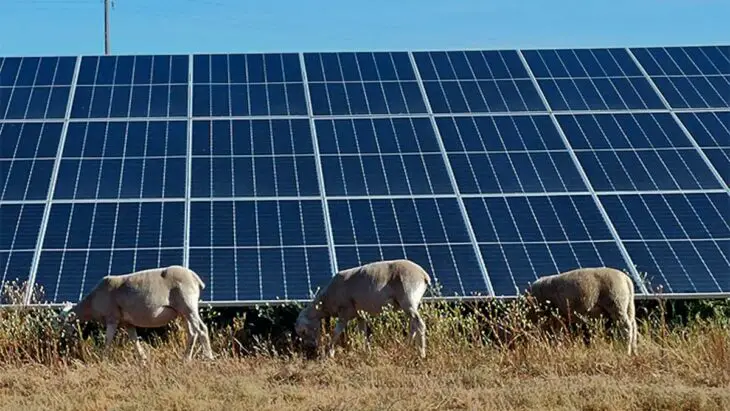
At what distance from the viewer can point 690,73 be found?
20500 millimetres

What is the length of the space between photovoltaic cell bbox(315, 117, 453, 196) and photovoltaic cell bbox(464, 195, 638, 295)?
107 cm

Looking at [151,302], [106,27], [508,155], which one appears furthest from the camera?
[106,27]

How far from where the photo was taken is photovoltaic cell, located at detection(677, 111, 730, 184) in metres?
16.8

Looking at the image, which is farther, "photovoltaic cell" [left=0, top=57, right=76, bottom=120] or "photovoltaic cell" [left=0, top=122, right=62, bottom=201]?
"photovoltaic cell" [left=0, top=57, right=76, bottom=120]

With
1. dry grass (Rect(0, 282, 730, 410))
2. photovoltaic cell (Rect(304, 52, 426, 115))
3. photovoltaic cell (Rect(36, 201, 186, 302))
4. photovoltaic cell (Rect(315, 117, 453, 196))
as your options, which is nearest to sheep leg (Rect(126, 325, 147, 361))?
dry grass (Rect(0, 282, 730, 410))

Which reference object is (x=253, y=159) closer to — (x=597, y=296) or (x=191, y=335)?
(x=191, y=335)

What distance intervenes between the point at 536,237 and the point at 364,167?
3.28 meters

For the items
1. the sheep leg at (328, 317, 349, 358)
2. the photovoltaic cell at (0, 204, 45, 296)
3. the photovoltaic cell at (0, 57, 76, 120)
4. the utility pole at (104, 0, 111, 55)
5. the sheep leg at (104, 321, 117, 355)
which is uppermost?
the sheep leg at (328, 317, 349, 358)

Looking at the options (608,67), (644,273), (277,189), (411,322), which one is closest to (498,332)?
(411,322)

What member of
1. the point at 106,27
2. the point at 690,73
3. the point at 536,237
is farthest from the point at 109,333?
the point at 106,27

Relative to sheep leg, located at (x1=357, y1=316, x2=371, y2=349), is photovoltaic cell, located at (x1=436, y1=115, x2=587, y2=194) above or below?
below

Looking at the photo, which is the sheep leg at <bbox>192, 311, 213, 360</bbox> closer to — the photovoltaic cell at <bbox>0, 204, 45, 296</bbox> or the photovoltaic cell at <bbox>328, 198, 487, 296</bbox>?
the photovoltaic cell at <bbox>328, 198, 487, 296</bbox>

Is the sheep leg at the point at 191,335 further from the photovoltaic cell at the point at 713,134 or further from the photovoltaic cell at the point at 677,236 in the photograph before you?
the photovoltaic cell at the point at 713,134

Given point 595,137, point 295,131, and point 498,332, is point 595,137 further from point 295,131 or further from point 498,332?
point 498,332
